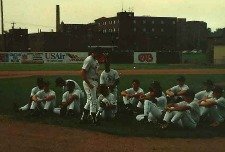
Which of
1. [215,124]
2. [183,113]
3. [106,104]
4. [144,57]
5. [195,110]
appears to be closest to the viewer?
[183,113]

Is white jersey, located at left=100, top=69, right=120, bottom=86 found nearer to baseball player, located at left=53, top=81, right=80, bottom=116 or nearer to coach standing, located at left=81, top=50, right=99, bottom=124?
baseball player, located at left=53, top=81, right=80, bottom=116

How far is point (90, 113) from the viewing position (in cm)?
1111

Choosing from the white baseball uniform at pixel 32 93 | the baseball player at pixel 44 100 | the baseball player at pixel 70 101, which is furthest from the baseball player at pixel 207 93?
the white baseball uniform at pixel 32 93

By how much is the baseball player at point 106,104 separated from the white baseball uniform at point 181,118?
72.2 inches

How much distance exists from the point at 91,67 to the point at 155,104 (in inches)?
75.4

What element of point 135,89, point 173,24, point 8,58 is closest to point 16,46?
point 8,58

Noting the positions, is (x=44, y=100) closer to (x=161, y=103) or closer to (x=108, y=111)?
(x=108, y=111)

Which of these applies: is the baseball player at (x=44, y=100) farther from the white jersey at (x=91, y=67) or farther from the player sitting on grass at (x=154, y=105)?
the player sitting on grass at (x=154, y=105)

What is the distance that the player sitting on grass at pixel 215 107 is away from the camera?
11062mm

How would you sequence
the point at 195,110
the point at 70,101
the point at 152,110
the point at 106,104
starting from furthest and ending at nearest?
1. the point at 70,101
2. the point at 106,104
3. the point at 152,110
4. the point at 195,110

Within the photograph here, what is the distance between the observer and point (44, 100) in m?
12.8

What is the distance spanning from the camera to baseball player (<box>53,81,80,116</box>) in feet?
40.8

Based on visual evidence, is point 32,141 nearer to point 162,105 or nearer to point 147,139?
point 147,139

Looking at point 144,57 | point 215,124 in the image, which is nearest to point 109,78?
point 215,124
